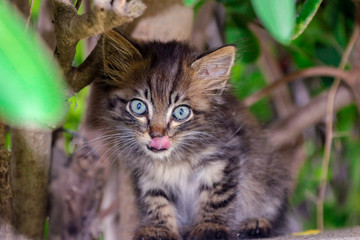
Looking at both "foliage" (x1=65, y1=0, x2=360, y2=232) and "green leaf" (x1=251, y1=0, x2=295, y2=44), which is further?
"foliage" (x1=65, y1=0, x2=360, y2=232)

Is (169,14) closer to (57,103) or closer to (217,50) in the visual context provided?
(217,50)

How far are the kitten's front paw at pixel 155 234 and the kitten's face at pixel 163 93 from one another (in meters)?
0.27

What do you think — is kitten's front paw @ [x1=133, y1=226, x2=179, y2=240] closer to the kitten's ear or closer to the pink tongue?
the pink tongue

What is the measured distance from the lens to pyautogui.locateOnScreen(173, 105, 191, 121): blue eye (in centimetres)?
196

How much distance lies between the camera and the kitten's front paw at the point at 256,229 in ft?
7.19

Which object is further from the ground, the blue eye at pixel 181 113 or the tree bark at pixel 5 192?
the blue eye at pixel 181 113

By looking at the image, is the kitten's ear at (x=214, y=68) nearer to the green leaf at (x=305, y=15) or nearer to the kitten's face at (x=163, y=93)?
the kitten's face at (x=163, y=93)

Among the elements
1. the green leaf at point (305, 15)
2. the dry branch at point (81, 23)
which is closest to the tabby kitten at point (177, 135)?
the dry branch at point (81, 23)

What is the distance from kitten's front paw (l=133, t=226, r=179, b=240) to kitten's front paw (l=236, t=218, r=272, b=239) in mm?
319

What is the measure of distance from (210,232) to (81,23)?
0.96m

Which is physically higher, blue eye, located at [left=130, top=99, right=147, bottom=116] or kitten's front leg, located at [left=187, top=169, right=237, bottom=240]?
blue eye, located at [left=130, top=99, right=147, bottom=116]

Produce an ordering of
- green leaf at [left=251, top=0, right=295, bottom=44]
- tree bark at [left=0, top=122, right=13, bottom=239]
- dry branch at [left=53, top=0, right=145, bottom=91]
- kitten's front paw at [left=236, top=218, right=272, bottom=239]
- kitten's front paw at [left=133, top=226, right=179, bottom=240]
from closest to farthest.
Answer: green leaf at [left=251, top=0, right=295, bottom=44]
dry branch at [left=53, top=0, right=145, bottom=91]
tree bark at [left=0, top=122, right=13, bottom=239]
kitten's front paw at [left=133, top=226, right=179, bottom=240]
kitten's front paw at [left=236, top=218, right=272, bottom=239]

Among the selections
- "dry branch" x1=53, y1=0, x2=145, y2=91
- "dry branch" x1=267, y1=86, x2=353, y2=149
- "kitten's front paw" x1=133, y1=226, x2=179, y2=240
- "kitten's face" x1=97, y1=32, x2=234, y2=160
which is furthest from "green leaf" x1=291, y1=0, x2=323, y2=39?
"dry branch" x1=267, y1=86, x2=353, y2=149

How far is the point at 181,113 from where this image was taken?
198 centimetres
